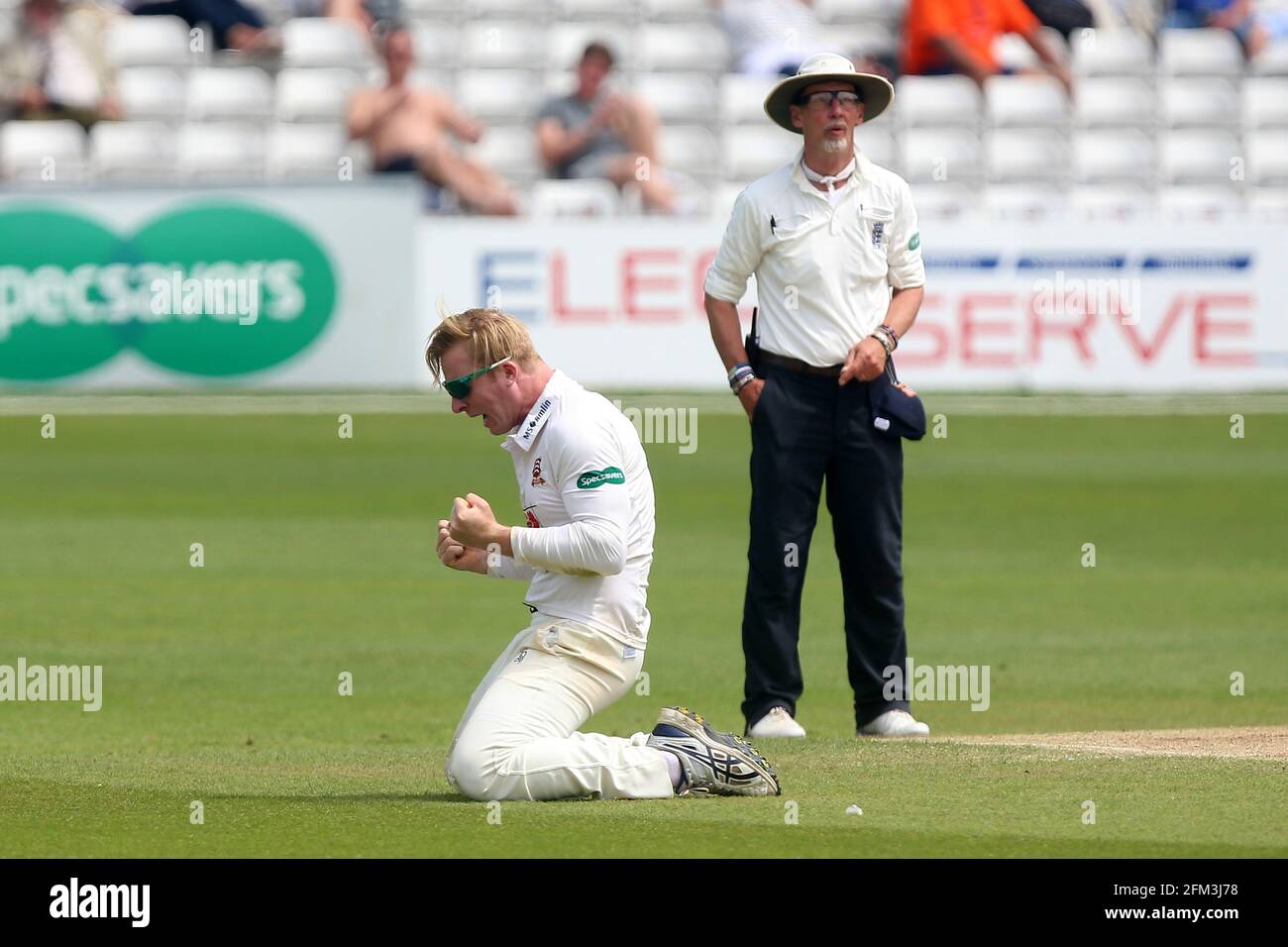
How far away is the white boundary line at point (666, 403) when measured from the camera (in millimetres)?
22781

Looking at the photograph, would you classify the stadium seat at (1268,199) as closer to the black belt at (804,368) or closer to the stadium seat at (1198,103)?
the stadium seat at (1198,103)

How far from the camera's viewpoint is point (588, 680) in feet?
25.9

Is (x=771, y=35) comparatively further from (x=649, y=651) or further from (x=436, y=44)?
(x=649, y=651)

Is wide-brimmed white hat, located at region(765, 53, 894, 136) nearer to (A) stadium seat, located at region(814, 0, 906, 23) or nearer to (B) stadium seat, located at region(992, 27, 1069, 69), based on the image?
(B) stadium seat, located at region(992, 27, 1069, 69)

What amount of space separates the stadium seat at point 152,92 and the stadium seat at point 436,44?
2.81 metres

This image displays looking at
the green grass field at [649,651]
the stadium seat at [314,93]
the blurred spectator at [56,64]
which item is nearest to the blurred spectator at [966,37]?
the green grass field at [649,651]

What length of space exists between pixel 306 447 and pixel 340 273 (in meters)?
2.44

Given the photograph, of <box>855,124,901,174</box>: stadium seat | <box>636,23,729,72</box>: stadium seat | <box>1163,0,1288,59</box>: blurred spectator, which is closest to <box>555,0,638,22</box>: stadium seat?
<box>636,23,729,72</box>: stadium seat

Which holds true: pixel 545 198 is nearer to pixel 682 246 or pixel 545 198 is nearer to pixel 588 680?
pixel 682 246

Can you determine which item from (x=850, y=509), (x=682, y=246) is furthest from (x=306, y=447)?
(x=850, y=509)

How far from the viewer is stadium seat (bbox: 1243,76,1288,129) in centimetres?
2733

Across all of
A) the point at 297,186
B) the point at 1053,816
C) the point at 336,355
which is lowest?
the point at 1053,816

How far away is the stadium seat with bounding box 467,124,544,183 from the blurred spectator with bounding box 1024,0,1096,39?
21.2ft

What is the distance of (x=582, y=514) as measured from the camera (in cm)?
765
